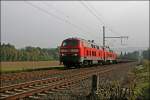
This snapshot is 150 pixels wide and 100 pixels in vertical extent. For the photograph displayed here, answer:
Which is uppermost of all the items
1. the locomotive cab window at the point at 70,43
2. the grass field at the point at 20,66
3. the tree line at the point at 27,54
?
the locomotive cab window at the point at 70,43

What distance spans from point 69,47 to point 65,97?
19.5 metres

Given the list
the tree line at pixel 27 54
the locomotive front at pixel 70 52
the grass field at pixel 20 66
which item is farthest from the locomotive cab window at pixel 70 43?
the tree line at pixel 27 54

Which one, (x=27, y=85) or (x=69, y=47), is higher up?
(x=69, y=47)

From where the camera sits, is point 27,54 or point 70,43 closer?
point 70,43

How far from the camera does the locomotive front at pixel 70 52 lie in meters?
28.4

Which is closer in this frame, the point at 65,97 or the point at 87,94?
the point at 65,97

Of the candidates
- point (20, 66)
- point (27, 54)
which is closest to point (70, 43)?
point (20, 66)

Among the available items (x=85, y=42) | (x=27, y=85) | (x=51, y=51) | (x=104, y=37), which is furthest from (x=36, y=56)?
(x=27, y=85)

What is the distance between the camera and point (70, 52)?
28.9 meters

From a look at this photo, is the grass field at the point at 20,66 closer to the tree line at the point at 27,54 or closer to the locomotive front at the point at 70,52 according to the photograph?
the locomotive front at the point at 70,52

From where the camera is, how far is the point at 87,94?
1041cm

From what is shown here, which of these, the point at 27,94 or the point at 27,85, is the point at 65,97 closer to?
the point at 27,94

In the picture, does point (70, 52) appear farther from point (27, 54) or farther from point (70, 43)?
point (27, 54)

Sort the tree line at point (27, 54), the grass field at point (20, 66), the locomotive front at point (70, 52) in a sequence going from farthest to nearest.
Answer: the tree line at point (27, 54)
the grass field at point (20, 66)
the locomotive front at point (70, 52)
